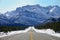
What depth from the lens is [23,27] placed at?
61.6 metres
